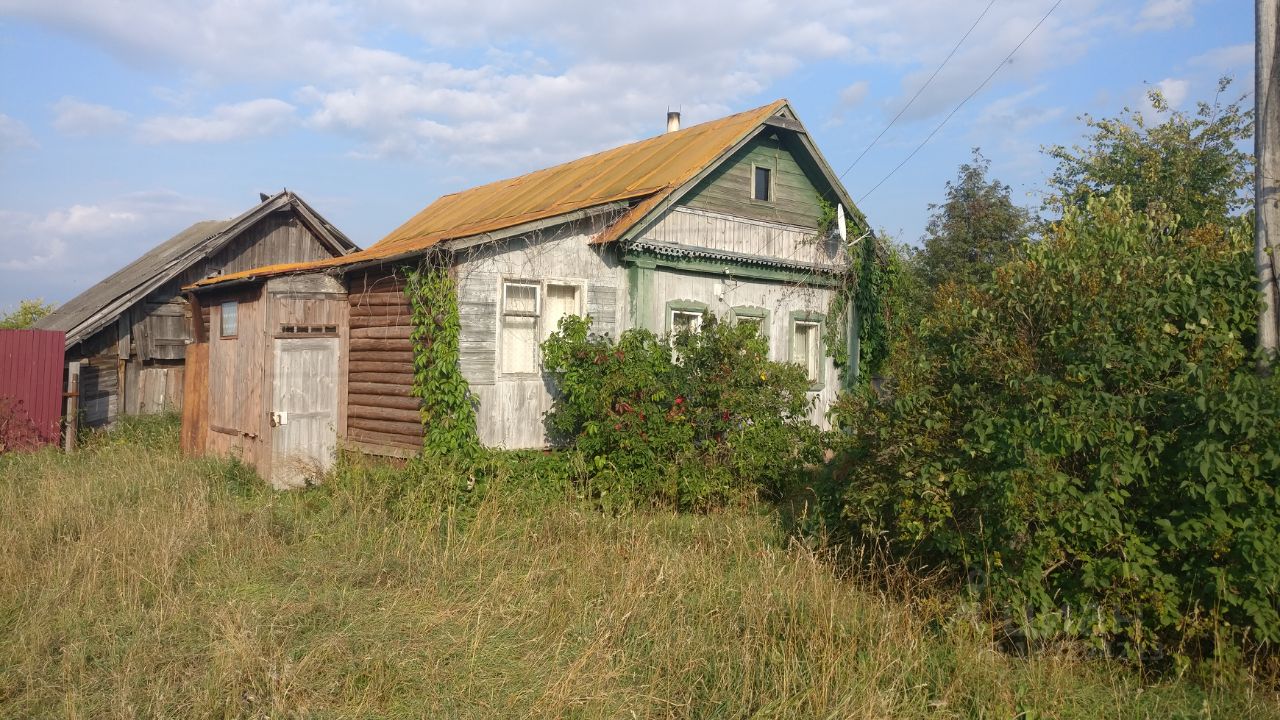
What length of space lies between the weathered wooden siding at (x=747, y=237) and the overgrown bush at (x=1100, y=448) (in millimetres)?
6646

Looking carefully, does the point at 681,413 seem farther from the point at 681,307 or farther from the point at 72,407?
the point at 72,407

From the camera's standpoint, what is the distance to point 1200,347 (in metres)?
5.90

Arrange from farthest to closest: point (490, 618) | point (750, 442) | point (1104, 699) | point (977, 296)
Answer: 1. point (750, 442)
2. point (977, 296)
3. point (490, 618)
4. point (1104, 699)

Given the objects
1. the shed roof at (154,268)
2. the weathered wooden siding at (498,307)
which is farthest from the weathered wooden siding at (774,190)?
the shed roof at (154,268)

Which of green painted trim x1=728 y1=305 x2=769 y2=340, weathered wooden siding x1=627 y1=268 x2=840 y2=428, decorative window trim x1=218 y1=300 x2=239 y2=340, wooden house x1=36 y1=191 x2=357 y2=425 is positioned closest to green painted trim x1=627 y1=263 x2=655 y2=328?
weathered wooden siding x1=627 y1=268 x2=840 y2=428

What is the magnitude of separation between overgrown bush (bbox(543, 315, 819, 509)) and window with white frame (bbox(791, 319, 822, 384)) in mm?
3551

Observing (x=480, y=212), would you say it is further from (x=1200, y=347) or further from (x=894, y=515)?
(x=1200, y=347)

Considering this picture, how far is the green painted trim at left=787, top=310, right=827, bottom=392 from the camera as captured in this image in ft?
48.5

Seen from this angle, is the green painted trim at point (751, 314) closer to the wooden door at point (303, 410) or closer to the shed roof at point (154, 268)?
the wooden door at point (303, 410)

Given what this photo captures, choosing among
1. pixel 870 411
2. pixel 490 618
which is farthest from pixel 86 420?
pixel 870 411

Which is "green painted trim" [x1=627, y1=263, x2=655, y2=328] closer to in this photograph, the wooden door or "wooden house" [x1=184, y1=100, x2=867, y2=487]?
"wooden house" [x1=184, y1=100, x2=867, y2=487]

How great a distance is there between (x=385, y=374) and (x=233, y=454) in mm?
3108

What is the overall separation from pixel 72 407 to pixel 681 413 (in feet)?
41.8

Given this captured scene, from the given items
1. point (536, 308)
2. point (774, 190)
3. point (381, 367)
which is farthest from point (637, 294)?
point (381, 367)
